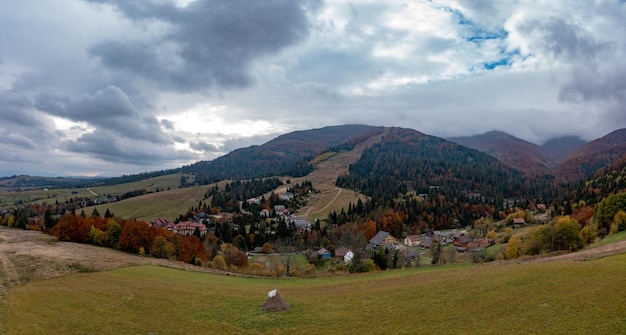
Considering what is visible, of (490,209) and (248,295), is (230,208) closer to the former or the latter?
(490,209)

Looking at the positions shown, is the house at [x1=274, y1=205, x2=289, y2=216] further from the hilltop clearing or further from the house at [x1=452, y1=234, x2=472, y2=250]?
the hilltop clearing

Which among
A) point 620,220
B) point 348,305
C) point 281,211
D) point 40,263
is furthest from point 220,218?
point 348,305

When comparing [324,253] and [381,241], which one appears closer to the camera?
[324,253]

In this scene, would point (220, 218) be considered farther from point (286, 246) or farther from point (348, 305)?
point (348, 305)

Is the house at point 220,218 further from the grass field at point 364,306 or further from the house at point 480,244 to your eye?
the grass field at point 364,306

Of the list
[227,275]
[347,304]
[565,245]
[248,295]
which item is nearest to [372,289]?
[347,304]

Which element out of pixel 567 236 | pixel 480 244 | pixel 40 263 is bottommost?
pixel 480 244

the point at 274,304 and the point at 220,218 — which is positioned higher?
the point at 274,304

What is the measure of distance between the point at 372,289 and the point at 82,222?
213 ft

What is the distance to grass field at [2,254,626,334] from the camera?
792 inches

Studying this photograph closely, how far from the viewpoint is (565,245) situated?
5634cm

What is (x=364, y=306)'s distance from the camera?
85.3ft

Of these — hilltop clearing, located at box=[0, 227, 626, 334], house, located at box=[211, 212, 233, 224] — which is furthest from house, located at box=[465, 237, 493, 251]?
house, located at box=[211, 212, 233, 224]

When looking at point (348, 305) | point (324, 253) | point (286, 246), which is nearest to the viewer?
point (348, 305)
